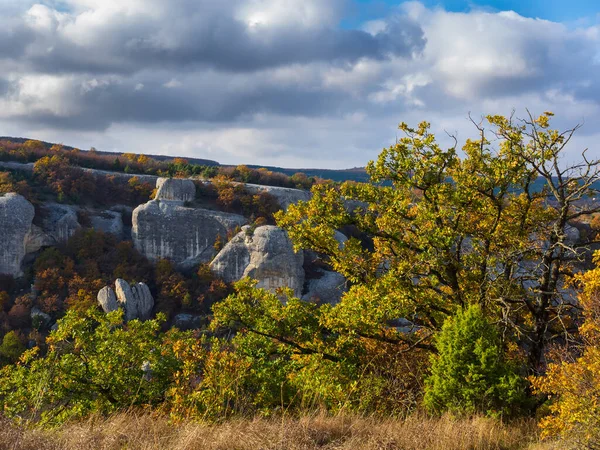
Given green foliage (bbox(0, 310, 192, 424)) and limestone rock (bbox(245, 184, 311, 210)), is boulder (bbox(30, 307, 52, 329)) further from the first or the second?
green foliage (bbox(0, 310, 192, 424))

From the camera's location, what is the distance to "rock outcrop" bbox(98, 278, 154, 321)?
33312 mm

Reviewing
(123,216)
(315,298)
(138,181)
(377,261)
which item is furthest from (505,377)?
(138,181)

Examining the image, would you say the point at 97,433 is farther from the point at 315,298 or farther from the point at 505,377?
the point at 315,298

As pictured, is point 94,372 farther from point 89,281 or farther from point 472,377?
point 89,281

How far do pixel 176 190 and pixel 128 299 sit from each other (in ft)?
40.7

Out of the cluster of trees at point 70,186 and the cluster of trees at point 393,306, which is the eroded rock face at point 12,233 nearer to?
the cluster of trees at point 70,186

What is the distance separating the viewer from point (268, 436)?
374 cm

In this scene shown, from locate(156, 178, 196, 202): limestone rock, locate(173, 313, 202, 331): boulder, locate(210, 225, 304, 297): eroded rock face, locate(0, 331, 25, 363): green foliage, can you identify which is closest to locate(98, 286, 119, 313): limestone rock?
locate(173, 313, 202, 331): boulder

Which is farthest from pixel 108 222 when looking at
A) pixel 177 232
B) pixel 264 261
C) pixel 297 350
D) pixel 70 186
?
pixel 297 350

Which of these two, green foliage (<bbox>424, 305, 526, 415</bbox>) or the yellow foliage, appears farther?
green foliage (<bbox>424, 305, 526, 415</bbox>)

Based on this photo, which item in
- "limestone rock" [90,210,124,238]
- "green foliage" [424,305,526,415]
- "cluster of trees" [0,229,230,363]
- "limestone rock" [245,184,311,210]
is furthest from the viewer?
"limestone rock" [245,184,311,210]

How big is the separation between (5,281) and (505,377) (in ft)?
126

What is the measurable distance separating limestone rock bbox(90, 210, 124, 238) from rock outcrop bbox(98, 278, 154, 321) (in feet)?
29.3

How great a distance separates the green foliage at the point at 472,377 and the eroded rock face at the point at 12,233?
3777 cm
